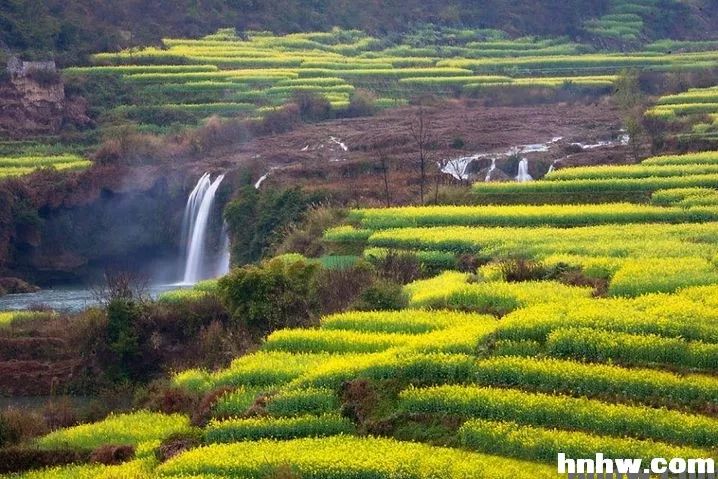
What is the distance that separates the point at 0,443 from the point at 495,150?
103 feet

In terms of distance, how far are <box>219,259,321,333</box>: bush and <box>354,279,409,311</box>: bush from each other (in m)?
1.40

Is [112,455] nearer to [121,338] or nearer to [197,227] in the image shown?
[121,338]

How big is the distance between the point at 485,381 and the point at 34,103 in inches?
1616

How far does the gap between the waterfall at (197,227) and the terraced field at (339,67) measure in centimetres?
1191

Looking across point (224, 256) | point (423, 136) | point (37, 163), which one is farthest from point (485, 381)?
point (37, 163)

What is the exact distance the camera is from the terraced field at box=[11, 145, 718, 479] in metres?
16.0

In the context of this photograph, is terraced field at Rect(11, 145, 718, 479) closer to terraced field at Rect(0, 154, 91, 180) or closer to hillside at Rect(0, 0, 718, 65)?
terraced field at Rect(0, 154, 91, 180)

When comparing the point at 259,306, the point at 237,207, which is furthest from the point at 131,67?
the point at 259,306

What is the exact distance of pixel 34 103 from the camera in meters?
54.4

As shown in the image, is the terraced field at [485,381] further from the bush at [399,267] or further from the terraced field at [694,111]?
the terraced field at [694,111]

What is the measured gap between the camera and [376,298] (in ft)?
78.2

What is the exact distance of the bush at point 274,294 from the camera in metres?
24.8

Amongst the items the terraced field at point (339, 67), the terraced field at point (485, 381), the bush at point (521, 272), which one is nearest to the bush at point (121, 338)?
the terraced field at point (485, 381)

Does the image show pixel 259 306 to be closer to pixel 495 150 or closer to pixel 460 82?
pixel 495 150
